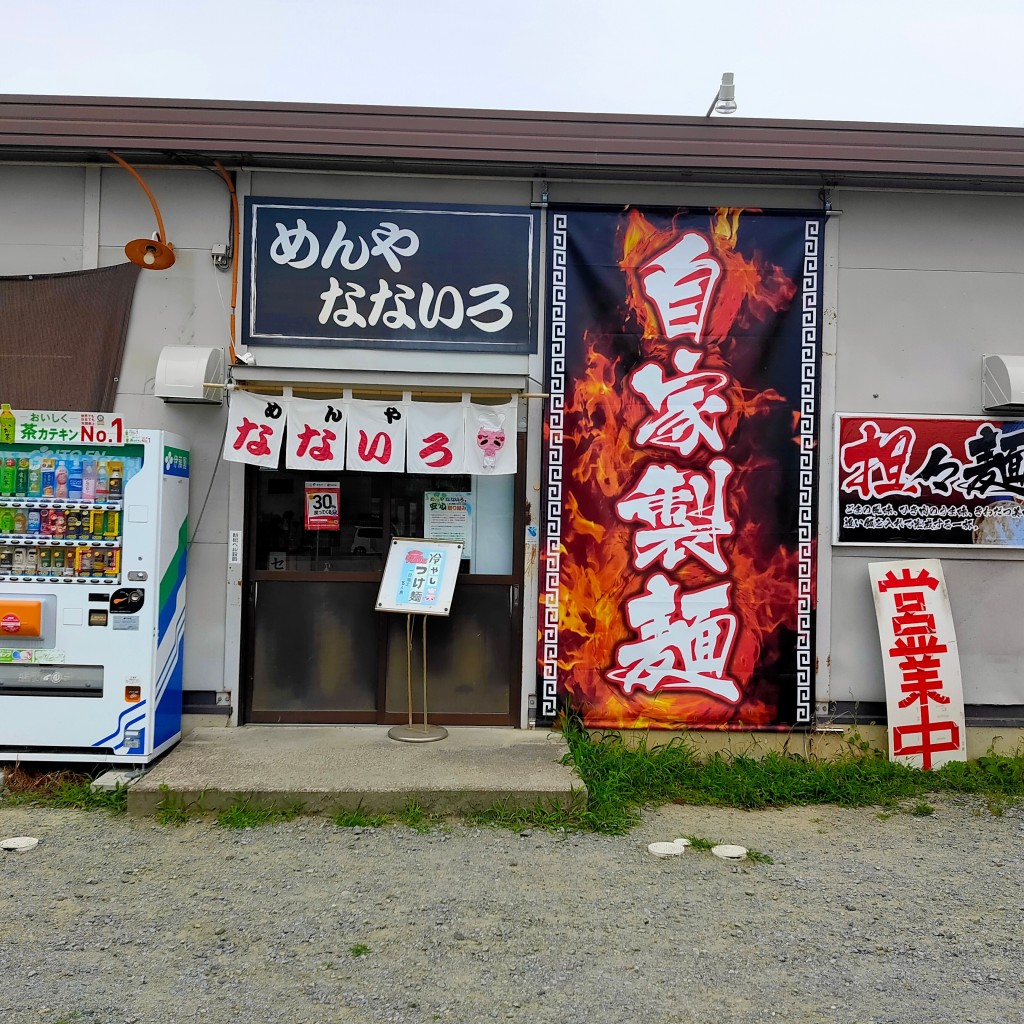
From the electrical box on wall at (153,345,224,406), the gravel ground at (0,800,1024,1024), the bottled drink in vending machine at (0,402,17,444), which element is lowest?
the gravel ground at (0,800,1024,1024)

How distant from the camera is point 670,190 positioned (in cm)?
680

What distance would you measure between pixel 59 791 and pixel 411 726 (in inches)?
97.8

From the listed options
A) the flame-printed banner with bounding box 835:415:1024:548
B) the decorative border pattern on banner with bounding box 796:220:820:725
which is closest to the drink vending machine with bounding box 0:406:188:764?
the decorative border pattern on banner with bounding box 796:220:820:725

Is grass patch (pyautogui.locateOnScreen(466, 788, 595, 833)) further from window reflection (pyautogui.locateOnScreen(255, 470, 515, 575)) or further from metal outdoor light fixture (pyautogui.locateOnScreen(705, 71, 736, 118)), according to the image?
metal outdoor light fixture (pyautogui.locateOnScreen(705, 71, 736, 118))

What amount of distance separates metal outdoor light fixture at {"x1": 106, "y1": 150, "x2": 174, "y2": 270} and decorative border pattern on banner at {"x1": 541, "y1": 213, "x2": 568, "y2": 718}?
119 inches

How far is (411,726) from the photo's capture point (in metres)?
6.71

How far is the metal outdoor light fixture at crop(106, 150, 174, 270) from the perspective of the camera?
6273 millimetres

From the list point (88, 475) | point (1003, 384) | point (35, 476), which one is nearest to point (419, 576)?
point (88, 475)

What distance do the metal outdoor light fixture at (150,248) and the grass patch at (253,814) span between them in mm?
4039

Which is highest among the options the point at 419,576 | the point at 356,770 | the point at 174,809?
the point at 419,576

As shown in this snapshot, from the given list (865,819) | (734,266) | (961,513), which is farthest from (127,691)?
(961,513)

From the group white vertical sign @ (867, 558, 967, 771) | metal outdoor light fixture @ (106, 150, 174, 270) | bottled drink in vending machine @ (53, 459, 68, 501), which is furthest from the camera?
white vertical sign @ (867, 558, 967, 771)

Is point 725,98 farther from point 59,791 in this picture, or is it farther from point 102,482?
point 59,791

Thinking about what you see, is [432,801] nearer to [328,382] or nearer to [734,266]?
[328,382]
